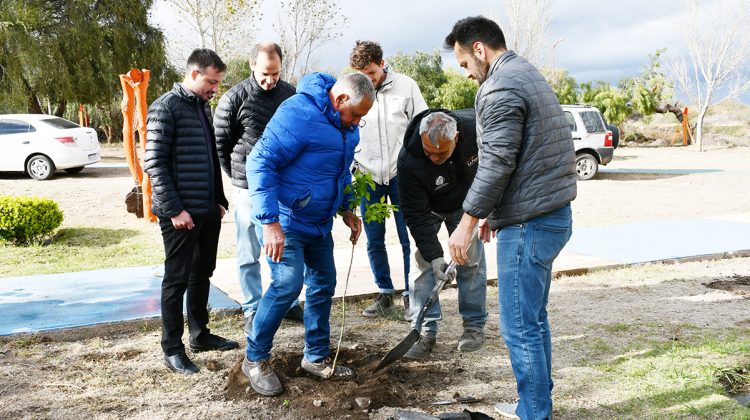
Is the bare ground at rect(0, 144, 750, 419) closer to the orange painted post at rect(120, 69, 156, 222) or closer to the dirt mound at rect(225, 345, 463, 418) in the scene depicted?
the dirt mound at rect(225, 345, 463, 418)

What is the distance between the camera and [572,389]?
12.0 feet

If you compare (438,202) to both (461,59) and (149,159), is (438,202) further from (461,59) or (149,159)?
(149,159)

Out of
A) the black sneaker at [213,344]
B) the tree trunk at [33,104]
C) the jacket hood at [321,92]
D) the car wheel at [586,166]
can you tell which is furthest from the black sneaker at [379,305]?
the tree trunk at [33,104]

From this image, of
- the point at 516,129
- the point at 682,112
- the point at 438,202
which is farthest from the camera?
the point at 682,112

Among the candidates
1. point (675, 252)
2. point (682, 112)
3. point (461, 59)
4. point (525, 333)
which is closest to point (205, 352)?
point (525, 333)

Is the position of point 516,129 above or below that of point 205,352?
above

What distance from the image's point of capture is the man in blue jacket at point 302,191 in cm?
322

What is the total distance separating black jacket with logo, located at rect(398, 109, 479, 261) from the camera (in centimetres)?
393

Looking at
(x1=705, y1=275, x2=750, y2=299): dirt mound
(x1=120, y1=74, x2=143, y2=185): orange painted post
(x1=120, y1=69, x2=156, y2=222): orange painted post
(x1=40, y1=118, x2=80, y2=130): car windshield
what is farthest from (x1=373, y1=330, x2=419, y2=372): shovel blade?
(x1=40, y1=118, x2=80, y2=130): car windshield

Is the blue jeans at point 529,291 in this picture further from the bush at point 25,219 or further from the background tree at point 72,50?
the background tree at point 72,50

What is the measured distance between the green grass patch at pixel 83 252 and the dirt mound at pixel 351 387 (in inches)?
148

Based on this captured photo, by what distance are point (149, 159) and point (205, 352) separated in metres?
1.30

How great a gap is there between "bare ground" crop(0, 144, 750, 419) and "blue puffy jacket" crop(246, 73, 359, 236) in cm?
93

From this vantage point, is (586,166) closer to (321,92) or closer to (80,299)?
(80,299)
